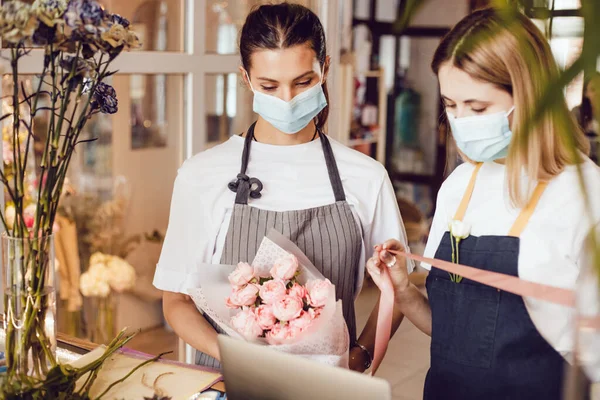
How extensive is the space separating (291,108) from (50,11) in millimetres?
734

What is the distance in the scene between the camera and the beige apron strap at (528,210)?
A: 148 cm

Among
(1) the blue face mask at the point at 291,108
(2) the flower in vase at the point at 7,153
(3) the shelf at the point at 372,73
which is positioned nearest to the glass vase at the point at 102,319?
(2) the flower in vase at the point at 7,153

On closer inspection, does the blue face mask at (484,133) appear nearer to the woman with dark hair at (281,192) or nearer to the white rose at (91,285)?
the woman with dark hair at (281,192)

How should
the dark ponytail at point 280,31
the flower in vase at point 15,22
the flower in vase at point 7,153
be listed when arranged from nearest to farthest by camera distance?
the flower in vase at point 15,22 < the dark ponytail at point 280,31 < the flower in vase at point 7,153

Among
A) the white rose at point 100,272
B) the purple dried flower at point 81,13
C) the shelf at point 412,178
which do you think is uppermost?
the purple dried flower at point 81,13

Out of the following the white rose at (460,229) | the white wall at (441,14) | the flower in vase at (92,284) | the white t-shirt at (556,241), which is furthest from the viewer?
the white wall at (441,14)

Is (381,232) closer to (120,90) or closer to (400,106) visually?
(120,90)

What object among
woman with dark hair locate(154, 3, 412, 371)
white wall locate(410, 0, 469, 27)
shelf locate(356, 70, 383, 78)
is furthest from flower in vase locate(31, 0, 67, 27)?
white wall locate(410, 0, 469, 27)

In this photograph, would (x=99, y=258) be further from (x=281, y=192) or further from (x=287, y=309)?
(x=287, y=309)

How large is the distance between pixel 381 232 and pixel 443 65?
0.52 metres

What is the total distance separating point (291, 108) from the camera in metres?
1.75

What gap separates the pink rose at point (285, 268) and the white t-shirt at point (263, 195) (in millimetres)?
406

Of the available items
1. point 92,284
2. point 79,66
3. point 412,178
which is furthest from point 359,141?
point 79,66

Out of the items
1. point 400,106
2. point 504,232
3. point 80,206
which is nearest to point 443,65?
point 504,232
